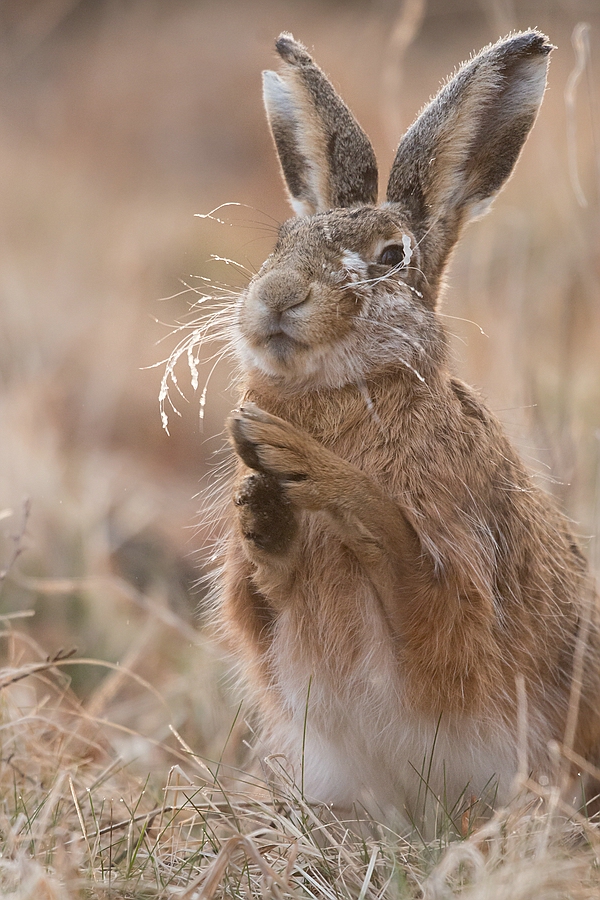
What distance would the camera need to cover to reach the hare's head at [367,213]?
2.82 m

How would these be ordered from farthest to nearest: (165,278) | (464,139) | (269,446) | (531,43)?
1. (165,278)
2. (464,139)
3. (531,43)
4. (269,446)

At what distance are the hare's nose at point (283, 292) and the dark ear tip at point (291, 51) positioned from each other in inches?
36.1

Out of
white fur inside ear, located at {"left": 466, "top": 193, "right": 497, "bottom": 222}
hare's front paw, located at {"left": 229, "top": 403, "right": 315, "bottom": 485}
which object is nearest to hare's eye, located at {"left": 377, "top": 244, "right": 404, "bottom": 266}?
white fur inside ear, located at {"left": 466, "top": 193, "right": 497, "bottom": 222}

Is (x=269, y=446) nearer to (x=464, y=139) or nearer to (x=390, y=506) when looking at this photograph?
(x=390, y=506)

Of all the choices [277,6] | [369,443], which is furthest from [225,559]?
[277,6]

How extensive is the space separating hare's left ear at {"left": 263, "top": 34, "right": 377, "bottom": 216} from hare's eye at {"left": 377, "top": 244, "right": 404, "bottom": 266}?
1.24ft

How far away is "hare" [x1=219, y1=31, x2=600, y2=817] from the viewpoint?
2.80 m

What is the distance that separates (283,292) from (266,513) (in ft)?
1.75

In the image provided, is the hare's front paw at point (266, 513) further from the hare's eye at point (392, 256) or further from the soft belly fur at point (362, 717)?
the hare's eye at point (392, 256)

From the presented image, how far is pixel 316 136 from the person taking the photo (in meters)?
3.38

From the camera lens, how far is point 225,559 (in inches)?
130

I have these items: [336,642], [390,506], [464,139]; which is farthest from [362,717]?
[464,139]

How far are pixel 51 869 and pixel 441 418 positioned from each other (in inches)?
56.4

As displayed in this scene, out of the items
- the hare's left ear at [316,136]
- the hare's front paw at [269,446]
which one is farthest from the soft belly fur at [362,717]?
the hare's left ear at [316,136]
